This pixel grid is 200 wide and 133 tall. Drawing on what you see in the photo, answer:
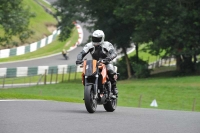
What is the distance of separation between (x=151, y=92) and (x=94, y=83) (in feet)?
82.2

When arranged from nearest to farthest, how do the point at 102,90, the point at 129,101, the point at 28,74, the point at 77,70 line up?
the point at 102,90, the point at 129,101, the point at 28,74, the point at 77,70

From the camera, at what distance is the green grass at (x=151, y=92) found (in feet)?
115

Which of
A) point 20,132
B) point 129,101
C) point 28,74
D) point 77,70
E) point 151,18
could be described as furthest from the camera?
point 77,70

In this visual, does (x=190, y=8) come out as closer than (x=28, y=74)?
Yes

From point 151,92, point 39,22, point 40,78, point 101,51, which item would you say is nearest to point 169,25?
point 151,92

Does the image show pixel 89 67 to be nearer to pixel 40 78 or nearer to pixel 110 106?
pixel 110 106

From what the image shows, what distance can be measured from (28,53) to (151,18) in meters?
21.7

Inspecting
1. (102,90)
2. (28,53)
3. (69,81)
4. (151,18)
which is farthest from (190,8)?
(102,90)

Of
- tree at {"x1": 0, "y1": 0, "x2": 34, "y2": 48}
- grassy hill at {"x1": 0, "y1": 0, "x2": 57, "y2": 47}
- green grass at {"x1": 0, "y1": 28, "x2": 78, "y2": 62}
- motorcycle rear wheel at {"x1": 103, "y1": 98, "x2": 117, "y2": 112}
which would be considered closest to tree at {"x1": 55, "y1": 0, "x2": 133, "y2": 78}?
tree at {"x1": 0, "y1": 0, "x2": 34, "y2": 48}

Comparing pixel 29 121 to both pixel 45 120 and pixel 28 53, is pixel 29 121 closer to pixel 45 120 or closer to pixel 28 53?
pixel 45 120

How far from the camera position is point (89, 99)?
47.7ft

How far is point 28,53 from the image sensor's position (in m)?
67.4

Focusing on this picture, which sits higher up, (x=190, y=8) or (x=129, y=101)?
(x=190, y=8)

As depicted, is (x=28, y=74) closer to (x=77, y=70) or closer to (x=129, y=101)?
(x=77, y=70)
